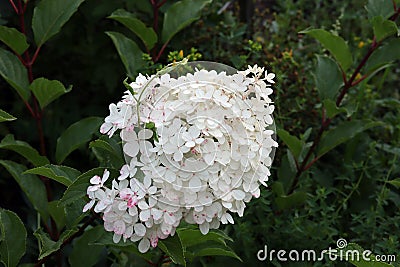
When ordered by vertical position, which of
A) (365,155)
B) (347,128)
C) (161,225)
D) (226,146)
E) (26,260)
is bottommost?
(26,260)

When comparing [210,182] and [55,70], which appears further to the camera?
[55,70]

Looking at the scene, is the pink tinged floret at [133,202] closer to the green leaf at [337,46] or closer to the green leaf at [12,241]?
the green leaf at [12,241]

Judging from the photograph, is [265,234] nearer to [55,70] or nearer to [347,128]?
[347,128]

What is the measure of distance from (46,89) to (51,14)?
7.3 inches

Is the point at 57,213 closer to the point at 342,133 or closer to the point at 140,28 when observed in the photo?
the point at 140,28

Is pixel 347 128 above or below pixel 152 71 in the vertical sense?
below

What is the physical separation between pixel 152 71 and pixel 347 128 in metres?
0.56

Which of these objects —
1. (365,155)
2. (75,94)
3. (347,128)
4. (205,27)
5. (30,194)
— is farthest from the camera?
(75,94)

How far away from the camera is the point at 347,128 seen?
68.1 inches

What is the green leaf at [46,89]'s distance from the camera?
1.47 meters

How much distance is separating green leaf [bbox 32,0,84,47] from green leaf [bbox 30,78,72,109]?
13 cm

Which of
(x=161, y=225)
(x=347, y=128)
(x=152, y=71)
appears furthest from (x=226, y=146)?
(x=347, y=128)

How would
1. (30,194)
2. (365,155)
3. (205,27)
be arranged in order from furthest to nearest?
(205,27), (365,155), (30,194)

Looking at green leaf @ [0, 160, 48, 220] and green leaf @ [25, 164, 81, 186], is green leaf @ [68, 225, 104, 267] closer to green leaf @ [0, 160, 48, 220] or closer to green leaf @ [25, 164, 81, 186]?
green leaf @ [0, 160, 48, 220]
